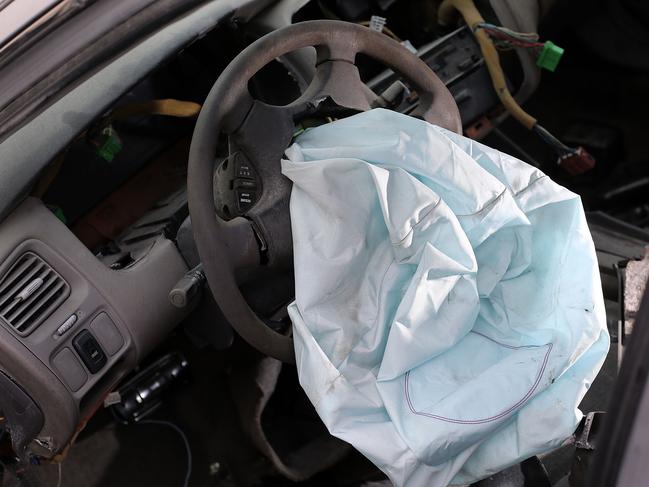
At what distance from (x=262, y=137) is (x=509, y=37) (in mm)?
777

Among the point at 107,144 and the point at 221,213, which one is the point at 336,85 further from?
the point at 107,144

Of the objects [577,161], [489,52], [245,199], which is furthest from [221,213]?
[577,161]

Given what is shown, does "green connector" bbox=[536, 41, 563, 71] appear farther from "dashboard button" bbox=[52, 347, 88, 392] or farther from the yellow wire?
"dashboard button" bbox=[52, 347, 88, 392]

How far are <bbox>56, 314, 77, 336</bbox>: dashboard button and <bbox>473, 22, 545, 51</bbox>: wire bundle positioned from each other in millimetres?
1083

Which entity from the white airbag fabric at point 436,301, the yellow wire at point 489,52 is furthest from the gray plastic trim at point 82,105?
the yellow wire at point 489,52

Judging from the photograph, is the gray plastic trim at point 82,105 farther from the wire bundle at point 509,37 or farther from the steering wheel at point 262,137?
the wire bundle at point 509,37

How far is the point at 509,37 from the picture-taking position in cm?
158

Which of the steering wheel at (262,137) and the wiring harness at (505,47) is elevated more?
the steering wheel at (262,137)

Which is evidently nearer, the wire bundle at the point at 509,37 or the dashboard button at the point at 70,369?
the dashboard button at the point at 70,369

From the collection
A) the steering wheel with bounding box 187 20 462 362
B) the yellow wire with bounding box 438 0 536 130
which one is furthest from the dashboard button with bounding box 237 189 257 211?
the yellow wire with bounding box 438 0 536 130

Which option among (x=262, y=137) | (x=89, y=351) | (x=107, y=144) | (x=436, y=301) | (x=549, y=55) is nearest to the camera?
(x=436, y=301)

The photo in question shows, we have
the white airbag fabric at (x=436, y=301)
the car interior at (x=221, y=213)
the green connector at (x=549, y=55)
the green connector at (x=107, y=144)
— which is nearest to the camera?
the white airbag fabric at (x=436, y=301)

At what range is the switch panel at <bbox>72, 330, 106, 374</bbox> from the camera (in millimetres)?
1181

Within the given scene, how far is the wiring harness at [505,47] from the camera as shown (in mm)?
1572
